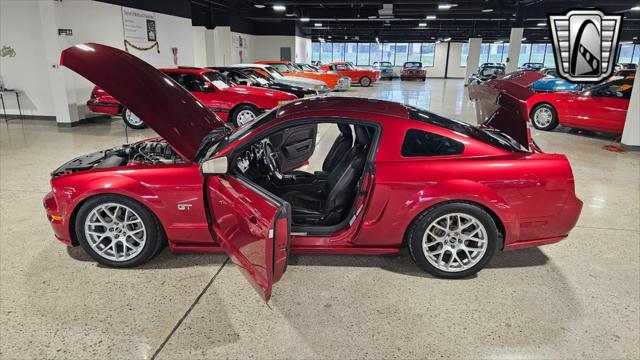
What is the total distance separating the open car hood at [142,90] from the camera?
3.00 metres

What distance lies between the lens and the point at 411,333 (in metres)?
2.53

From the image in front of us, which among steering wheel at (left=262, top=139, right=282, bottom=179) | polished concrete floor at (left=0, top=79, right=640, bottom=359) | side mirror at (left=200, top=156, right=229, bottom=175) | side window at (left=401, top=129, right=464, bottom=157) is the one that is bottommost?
polished concrete floor at (left=0, top=79, right=640, bottom=359)

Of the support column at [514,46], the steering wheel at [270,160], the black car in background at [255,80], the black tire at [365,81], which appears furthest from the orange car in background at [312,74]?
the steering wheel at [270,160]

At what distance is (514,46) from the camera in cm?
2080

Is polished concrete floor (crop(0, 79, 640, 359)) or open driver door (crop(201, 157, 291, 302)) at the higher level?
open driver door (crop(201, 157, 291, 302))

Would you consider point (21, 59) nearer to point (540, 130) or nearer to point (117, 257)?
point (117, 257)

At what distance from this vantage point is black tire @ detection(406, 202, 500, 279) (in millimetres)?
2912

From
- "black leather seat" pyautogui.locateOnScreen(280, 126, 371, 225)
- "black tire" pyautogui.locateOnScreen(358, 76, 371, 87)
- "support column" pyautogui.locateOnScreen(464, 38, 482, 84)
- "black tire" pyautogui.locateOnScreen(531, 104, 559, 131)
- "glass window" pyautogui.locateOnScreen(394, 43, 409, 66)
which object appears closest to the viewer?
"black leather seat" pyautogui.locateOnScreen(280, 126, 371, 225)

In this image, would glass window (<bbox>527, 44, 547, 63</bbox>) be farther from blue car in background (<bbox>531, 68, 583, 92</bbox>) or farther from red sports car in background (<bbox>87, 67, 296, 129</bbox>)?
red sports car in background (<bbox>87, 67, 296, 129</bbox>)

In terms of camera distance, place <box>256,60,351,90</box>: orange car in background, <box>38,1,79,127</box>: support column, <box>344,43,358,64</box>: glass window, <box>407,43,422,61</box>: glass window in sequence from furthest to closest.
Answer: <box>344,43,358,64</box>: glass window → <box>407,43,422,61</box>: glass window → <box>256,60,351,90</box>: orange car in background → <box>38,1,79,127</box>: support column

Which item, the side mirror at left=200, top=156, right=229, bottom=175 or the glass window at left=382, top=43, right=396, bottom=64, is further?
the glass window at left=382, top=43, right=396, bottom=64

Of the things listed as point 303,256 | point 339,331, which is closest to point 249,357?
point 339,331

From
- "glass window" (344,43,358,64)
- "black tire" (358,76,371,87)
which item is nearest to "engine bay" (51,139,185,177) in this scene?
"black tire" (358,76,371,87)

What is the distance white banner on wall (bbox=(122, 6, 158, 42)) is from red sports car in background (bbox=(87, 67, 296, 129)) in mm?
3655
